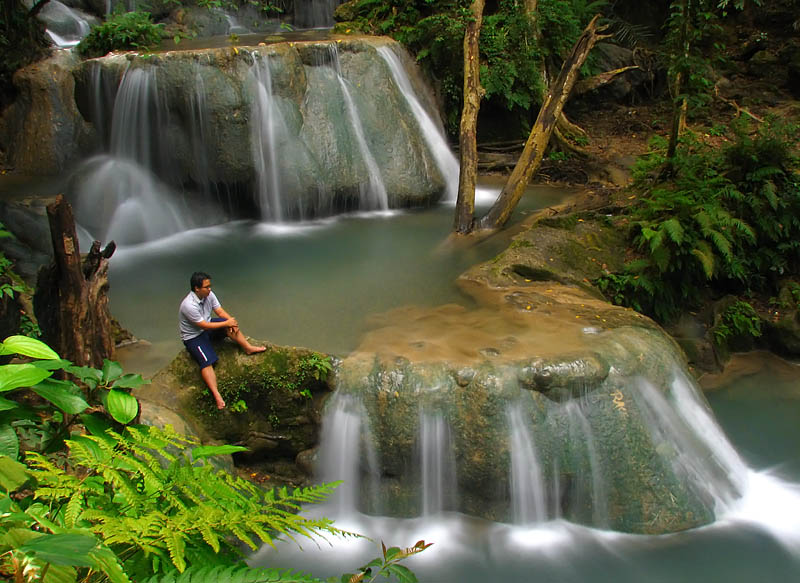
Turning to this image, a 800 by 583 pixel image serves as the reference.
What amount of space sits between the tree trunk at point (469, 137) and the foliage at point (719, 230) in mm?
2240

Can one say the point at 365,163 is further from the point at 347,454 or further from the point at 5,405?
the point at 5,405

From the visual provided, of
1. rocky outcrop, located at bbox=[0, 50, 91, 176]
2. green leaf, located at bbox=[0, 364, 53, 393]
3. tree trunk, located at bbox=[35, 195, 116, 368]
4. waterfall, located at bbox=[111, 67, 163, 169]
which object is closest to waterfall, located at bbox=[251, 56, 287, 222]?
waterfall, located at bbox=[111, 67, 163, 169]

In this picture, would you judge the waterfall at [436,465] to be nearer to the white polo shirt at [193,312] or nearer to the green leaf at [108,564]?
the white polo shirt at [193,312]

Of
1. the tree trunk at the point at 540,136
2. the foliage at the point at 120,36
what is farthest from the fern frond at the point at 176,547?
the foliage at the point at 120,36

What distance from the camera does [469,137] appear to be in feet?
32.2

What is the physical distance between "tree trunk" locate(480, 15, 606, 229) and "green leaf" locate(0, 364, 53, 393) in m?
8.10

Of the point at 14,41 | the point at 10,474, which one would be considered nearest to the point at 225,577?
the point at 10,474

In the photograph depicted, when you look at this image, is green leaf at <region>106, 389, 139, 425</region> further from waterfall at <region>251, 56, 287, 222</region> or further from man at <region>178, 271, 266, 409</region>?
waterfall at <region>251, 56, 287, 222</region>

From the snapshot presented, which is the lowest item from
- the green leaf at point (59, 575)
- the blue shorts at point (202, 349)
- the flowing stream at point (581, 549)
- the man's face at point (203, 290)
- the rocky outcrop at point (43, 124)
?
the flowing stream at point (581, 549)

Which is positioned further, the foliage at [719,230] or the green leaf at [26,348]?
the foliage at [719,230]

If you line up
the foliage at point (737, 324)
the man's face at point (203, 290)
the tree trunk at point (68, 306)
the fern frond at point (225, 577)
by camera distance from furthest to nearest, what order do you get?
the foliage at point (737, 324) → the man's face at point (203, 290) → the tree trunk at point (68, 306) → the fern frond at point (225, 577)

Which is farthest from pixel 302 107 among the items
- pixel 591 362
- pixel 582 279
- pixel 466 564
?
pixel 466 564

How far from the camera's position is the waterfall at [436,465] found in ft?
18.0

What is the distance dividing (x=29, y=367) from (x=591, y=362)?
453 centimetres
